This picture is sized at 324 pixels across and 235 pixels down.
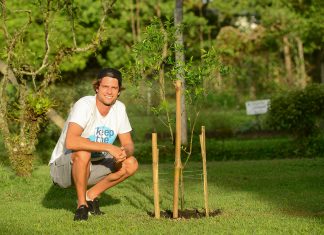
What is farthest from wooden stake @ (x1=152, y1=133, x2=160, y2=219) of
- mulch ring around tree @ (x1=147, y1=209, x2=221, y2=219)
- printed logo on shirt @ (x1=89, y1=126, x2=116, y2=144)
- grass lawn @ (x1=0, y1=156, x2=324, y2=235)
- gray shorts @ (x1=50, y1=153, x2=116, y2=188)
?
gray shorts @ (x1=50, y1=153, x2=116, y2=188)

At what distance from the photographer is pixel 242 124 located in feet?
83.7

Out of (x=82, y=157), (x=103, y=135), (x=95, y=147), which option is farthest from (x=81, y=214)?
(x=103, y=135)

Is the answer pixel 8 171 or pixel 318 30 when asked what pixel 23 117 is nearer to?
pixel 8 171

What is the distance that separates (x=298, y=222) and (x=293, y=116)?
1098cm

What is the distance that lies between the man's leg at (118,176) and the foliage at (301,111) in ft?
33.7

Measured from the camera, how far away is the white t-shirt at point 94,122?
9.12m

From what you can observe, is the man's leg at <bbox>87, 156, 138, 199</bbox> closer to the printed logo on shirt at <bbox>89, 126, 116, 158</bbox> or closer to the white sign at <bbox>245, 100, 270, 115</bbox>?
the printed logo on shirt at <bbox>89, 126, 116, 158</bbox>

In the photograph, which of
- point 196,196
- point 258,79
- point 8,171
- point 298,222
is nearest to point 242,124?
point 258,79

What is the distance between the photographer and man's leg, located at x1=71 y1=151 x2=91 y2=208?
912 centimetres

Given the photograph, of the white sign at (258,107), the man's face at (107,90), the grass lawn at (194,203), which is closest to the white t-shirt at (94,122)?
the man's face at (107,90)

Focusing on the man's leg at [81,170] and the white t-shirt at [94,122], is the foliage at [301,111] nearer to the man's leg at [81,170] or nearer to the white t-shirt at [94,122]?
the white t-shirt at [94,122]

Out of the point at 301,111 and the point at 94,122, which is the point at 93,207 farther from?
the point at 301,111

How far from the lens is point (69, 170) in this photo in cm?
934

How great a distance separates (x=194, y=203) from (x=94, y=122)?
6.94 feet
